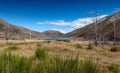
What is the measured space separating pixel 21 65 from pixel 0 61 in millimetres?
420

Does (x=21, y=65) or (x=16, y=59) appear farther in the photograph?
(x=16, y=59)

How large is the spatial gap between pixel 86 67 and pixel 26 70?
130 centimetres

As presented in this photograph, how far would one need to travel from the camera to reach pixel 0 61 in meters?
4.48

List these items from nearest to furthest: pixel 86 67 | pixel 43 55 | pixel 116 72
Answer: pixel 86 67, pixel 116 72, pixel 43 55

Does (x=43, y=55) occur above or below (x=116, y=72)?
above

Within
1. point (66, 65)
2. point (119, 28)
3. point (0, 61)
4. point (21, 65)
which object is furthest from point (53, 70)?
point (119, 28)

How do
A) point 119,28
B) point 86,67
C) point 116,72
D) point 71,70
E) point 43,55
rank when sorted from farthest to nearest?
point 119,28, point 43,55, point 116,72, point 86,67, point 71,70

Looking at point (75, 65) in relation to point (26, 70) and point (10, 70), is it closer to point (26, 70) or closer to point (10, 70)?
point (26, 70)

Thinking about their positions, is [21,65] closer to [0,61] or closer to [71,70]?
[0,61]

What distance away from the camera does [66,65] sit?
4.23 m

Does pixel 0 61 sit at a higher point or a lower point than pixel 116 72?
higher

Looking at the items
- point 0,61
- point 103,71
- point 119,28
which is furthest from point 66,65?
point 119,28

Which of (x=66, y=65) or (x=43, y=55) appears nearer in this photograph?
(x=66, y=65)

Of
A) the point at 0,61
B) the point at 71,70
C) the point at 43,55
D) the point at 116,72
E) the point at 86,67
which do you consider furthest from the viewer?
the point at 43,55
